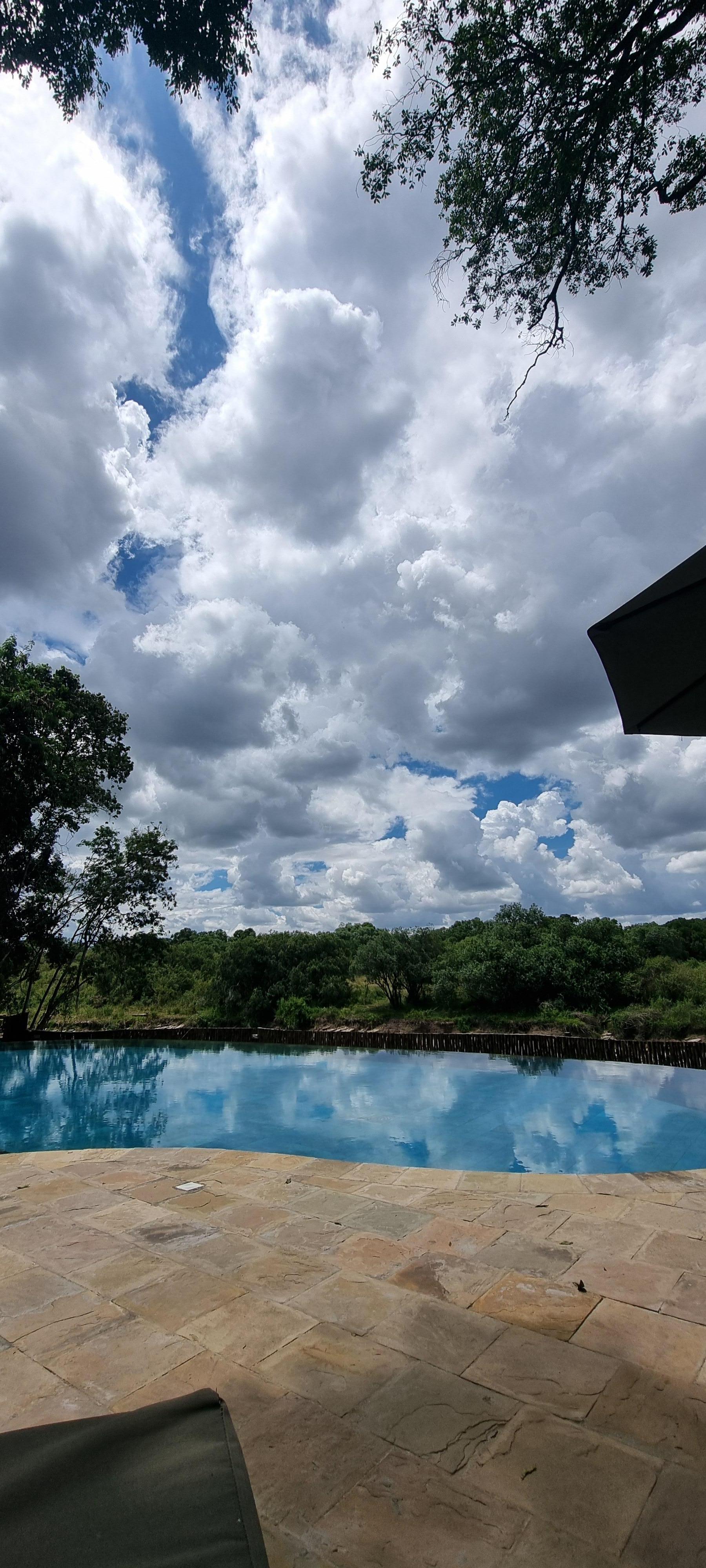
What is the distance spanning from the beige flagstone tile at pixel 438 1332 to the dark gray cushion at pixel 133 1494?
1268 millimetres

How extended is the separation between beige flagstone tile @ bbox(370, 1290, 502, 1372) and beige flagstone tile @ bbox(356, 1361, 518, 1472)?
10 cm

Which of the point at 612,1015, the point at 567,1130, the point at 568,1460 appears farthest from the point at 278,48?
the point at 612,1015

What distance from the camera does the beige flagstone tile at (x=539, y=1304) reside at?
97.0 inches

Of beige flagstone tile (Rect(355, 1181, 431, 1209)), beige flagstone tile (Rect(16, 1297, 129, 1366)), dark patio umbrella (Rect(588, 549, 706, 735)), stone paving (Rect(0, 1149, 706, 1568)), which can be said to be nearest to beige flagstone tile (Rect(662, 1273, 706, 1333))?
stone paving (Rect(0, 1149, 706, 1568))

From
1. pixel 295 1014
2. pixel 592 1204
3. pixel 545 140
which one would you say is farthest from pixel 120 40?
pixel 295 1014

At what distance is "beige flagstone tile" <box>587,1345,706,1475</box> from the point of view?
1806mm

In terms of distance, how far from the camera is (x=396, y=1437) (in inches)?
73.8

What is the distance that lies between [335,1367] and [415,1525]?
704 mm

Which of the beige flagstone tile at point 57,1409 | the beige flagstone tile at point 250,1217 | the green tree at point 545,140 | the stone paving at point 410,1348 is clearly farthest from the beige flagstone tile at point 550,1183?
the green tree at point 545,140

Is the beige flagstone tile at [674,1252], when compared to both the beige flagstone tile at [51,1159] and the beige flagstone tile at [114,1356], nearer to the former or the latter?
the beige flagstone tile at [114,1356]

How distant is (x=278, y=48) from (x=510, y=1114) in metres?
11.1

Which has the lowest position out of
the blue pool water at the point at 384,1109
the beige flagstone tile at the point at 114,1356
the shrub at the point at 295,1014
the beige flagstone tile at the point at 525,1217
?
the blue pool water at the point at 384,1109

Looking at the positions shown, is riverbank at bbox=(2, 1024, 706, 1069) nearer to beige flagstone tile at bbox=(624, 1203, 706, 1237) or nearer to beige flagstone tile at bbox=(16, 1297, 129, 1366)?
beige flagstone tile at bbox=(624, 1203, 706, 1237)

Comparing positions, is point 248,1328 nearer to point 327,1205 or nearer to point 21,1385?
point 21,1385
